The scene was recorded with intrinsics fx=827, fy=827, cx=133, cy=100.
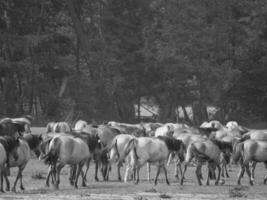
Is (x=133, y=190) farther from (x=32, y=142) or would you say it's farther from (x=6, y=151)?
(x=32, y=142)

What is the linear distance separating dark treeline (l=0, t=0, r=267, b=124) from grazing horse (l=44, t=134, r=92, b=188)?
104 feet

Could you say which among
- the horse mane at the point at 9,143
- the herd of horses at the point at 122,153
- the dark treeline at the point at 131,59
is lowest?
the herd of horses at the point at 122,153

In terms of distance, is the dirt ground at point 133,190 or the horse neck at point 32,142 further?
the horse neck at point 32,142

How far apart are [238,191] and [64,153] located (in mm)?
4898

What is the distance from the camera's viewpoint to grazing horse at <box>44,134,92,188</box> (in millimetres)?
22719

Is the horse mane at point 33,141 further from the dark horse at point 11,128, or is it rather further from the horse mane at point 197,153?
the horse mane at point 197,153

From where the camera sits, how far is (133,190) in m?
22.4

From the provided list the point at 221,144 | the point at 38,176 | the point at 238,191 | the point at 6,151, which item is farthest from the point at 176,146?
the point at 6,151

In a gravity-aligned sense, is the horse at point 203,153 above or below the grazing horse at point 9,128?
below

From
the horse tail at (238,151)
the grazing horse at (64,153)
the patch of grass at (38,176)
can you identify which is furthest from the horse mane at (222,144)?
the patch of grass at (38,176)

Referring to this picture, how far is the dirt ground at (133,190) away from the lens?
67.8ft

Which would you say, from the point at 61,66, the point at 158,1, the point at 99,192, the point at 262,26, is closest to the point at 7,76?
the point at 61,66

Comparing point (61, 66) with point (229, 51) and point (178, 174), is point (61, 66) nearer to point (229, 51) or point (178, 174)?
point (229, 51)

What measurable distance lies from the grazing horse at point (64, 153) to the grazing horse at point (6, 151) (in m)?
0.87
